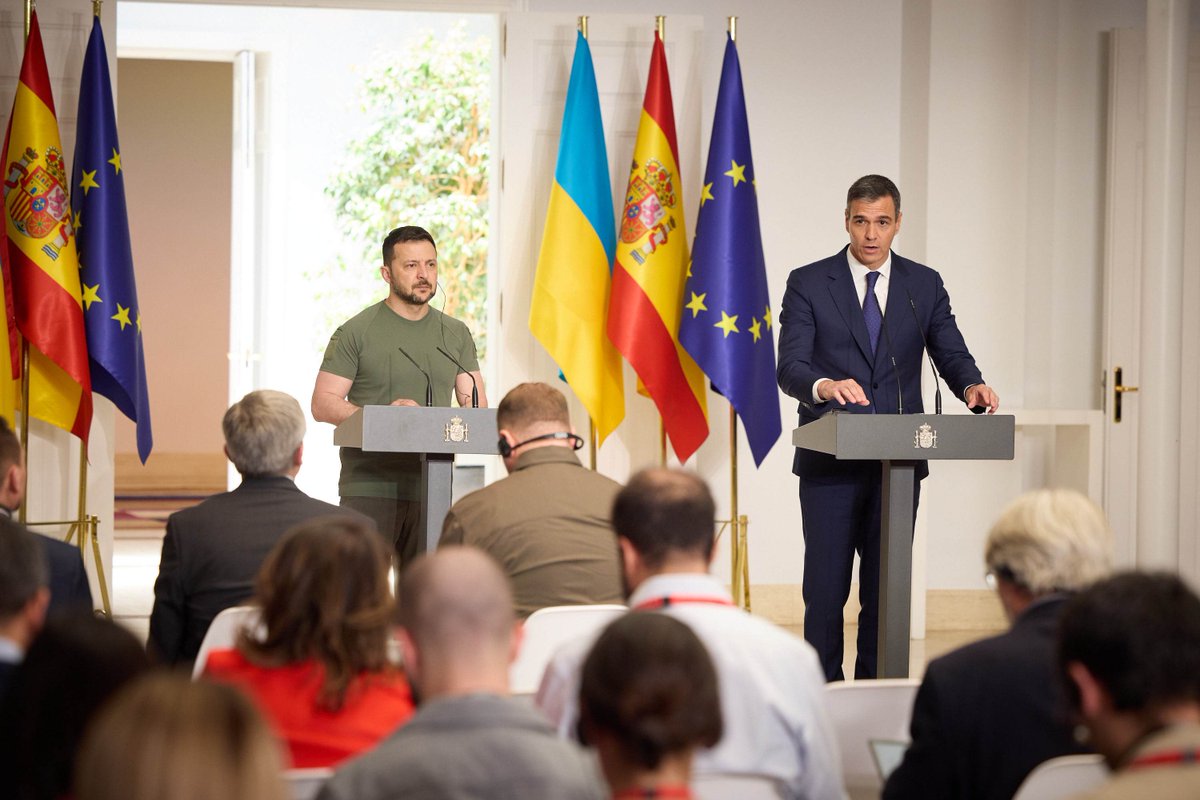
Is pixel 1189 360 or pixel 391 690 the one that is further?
pixel 1189 360

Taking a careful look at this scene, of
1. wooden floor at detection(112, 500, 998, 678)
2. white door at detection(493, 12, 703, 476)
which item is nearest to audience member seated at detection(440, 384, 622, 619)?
wooden floor at detection(112, 500, 998, 678)

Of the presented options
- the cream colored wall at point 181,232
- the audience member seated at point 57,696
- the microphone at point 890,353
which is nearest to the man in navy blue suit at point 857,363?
the microphone at point 890,353

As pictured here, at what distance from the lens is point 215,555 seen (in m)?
2.96

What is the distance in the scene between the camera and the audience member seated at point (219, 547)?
296 centimetres

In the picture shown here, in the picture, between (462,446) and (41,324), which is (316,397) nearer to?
(462,446)

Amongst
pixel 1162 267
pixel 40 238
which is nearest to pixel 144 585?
pixel 40 238

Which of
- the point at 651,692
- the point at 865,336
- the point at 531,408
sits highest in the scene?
the point at 865,336

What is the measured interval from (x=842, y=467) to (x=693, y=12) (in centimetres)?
308

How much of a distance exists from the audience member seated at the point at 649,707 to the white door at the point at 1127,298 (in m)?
5.49

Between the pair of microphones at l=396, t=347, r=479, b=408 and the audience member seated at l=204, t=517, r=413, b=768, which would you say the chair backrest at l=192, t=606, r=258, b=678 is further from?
the pair of microphones at l=396, t=347, r=479, b=408

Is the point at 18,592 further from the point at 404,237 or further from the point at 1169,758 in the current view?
the point at 404,237

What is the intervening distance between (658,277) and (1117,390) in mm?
2278

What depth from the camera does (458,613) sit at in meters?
1.68

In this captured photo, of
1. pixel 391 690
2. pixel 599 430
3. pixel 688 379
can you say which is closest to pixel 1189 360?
pixel 688 379
